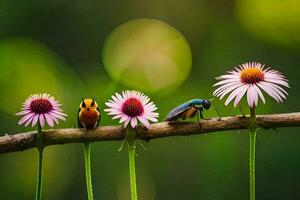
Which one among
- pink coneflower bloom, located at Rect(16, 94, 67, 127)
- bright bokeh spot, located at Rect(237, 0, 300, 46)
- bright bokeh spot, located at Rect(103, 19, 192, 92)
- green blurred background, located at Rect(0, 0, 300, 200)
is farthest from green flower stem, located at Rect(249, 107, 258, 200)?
bright bokeh spot, located at Rect(103, 19, 192, 92)

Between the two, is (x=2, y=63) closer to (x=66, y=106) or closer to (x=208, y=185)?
(x=66, y=106)

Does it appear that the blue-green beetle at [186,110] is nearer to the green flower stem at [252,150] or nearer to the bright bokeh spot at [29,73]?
the green flower stem at [252,150]

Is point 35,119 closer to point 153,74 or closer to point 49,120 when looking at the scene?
point 49,120

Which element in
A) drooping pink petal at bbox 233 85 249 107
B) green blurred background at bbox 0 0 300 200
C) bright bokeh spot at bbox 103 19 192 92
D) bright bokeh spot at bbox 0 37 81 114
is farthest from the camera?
bright bokeh spot at bbox 103 19 192 92

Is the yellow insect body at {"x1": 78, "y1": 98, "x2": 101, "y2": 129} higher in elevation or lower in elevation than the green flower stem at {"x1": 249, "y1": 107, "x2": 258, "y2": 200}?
higher

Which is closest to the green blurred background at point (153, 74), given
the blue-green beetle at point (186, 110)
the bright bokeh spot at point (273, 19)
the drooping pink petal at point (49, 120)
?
the bright bokeh spot at point (273, 19)

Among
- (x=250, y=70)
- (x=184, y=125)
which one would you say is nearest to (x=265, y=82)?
(x=250, y=70)

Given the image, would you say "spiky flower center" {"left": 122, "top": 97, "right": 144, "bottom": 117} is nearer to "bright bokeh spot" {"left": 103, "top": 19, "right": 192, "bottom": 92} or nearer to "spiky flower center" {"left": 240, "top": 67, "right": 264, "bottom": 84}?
"spiky flower center" {"left": 240, "top": 67, "right": 264, "bottom": 84}
